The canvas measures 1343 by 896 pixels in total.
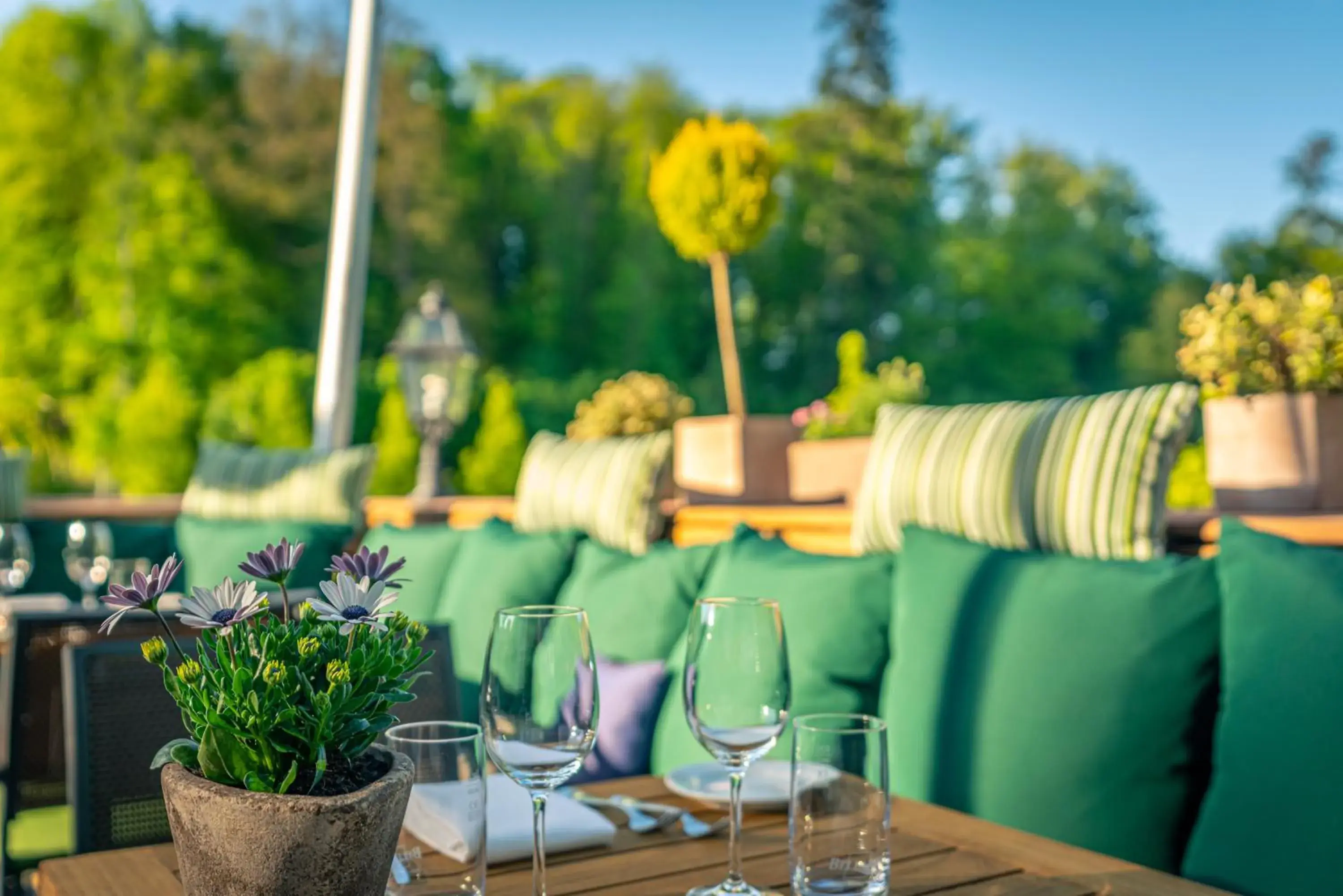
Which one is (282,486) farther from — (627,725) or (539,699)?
Result: (539,699)

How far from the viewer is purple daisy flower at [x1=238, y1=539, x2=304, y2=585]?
Result: 0.71 meters

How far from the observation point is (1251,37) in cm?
1930

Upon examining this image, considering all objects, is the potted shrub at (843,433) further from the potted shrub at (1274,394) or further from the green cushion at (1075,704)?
the green cushion at (1075,704)

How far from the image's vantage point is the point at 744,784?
3.91 ft

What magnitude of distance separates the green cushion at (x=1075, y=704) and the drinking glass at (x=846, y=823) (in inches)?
27.0

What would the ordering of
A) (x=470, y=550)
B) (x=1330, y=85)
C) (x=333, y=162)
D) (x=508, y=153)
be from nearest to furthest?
1. (x=470, y=550)
2. (x=333, y=162)
3. (x=508, y=153)
4. (x=1330, y=85)

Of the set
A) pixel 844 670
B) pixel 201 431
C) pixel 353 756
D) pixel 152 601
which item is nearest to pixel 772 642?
pixel 353 756

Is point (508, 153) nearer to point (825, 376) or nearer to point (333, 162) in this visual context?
point (333, 162)

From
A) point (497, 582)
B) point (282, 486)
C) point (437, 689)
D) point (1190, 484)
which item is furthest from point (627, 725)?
point (1190, 484)

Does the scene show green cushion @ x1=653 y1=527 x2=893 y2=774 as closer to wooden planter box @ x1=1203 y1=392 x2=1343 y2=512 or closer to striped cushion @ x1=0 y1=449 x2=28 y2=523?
wooden planter box @ x1=1203 y1=392 x2=1343 y2=512

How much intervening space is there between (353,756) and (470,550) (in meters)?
2.09

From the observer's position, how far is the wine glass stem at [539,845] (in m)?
0.85

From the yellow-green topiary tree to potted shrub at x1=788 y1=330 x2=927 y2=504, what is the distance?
29.5 inches

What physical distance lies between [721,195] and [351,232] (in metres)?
1.67
